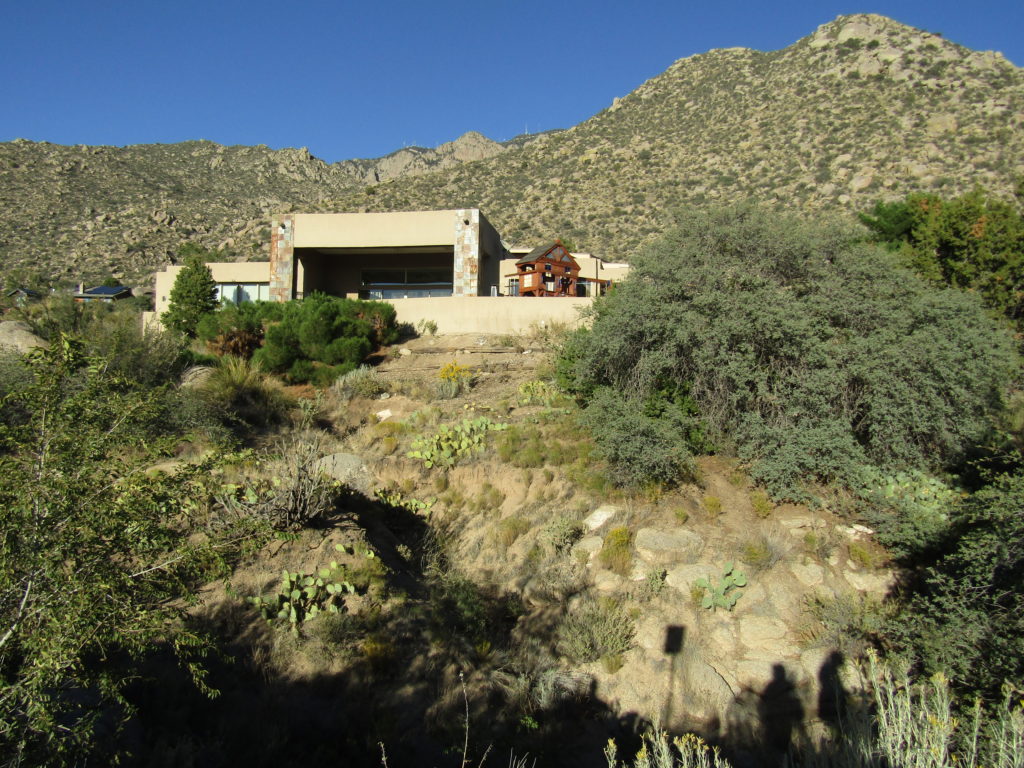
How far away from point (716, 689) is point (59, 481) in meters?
6.16

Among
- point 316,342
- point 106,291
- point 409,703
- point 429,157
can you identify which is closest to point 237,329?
point 316,342

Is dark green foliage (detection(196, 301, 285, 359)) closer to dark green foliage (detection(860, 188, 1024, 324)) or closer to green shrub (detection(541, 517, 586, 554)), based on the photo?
green shrub (detection(541, 517, 586, 554))

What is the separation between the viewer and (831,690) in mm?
6469

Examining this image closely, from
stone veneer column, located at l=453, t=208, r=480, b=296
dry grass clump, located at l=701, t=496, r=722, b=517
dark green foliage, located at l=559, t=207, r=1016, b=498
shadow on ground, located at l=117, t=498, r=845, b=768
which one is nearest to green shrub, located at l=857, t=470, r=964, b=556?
dark green foliage, located at l=559, t=207, r=1016, b=498

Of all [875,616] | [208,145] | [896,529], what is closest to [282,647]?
[875,616]

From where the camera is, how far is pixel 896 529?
26.3 ft

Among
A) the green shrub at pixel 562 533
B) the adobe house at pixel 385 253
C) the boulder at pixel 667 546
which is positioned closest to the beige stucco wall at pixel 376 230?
the adobe house at pixel 385 253

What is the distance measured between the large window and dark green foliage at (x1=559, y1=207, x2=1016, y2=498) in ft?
54.1

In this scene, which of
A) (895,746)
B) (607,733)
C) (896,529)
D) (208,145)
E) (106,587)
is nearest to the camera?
(106,587)

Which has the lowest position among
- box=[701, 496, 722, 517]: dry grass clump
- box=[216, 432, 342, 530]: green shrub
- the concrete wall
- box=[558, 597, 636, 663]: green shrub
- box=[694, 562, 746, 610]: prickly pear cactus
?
box=[558, 597, 636, 663]: green shrub

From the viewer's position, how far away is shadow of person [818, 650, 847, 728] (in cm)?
628

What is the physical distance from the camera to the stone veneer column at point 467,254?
23.8 meters

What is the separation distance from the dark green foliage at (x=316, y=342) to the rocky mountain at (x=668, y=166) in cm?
2030

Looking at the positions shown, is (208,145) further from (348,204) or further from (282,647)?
(282,647)
